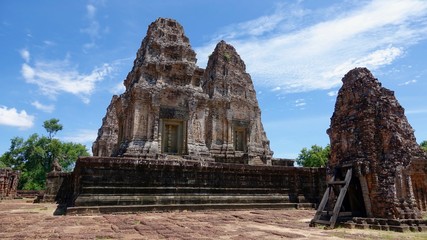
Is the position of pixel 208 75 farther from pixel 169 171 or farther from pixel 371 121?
pixel 371 121

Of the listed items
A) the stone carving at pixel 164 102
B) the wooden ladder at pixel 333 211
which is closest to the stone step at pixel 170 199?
the stone carving at pixel 164 102

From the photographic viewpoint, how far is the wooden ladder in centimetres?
755

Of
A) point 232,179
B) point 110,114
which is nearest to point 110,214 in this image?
point 232,179

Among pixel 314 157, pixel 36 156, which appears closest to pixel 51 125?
pixel 36 156

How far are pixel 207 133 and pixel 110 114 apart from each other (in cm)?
1204

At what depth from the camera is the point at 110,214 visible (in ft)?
31.7

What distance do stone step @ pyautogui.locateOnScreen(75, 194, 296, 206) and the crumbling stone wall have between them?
18.6 metres

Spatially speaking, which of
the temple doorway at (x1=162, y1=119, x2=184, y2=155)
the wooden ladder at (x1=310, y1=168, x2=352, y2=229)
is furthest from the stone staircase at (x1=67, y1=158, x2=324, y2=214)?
the temple doorway at (x1=162, y1=119, x2=184, y2=155)

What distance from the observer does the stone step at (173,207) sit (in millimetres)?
9549

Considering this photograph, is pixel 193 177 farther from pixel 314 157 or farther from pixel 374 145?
pixel 314 157

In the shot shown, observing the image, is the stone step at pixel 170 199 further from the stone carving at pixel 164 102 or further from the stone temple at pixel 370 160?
the stone carving at pixel 164 102

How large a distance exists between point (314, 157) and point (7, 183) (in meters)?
35.1

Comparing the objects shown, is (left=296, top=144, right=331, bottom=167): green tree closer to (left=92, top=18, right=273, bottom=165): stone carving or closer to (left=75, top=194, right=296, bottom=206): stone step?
(left=92, top=18, right=273, bottom=165): stone carving

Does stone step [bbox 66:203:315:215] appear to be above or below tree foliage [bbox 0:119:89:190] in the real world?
below
